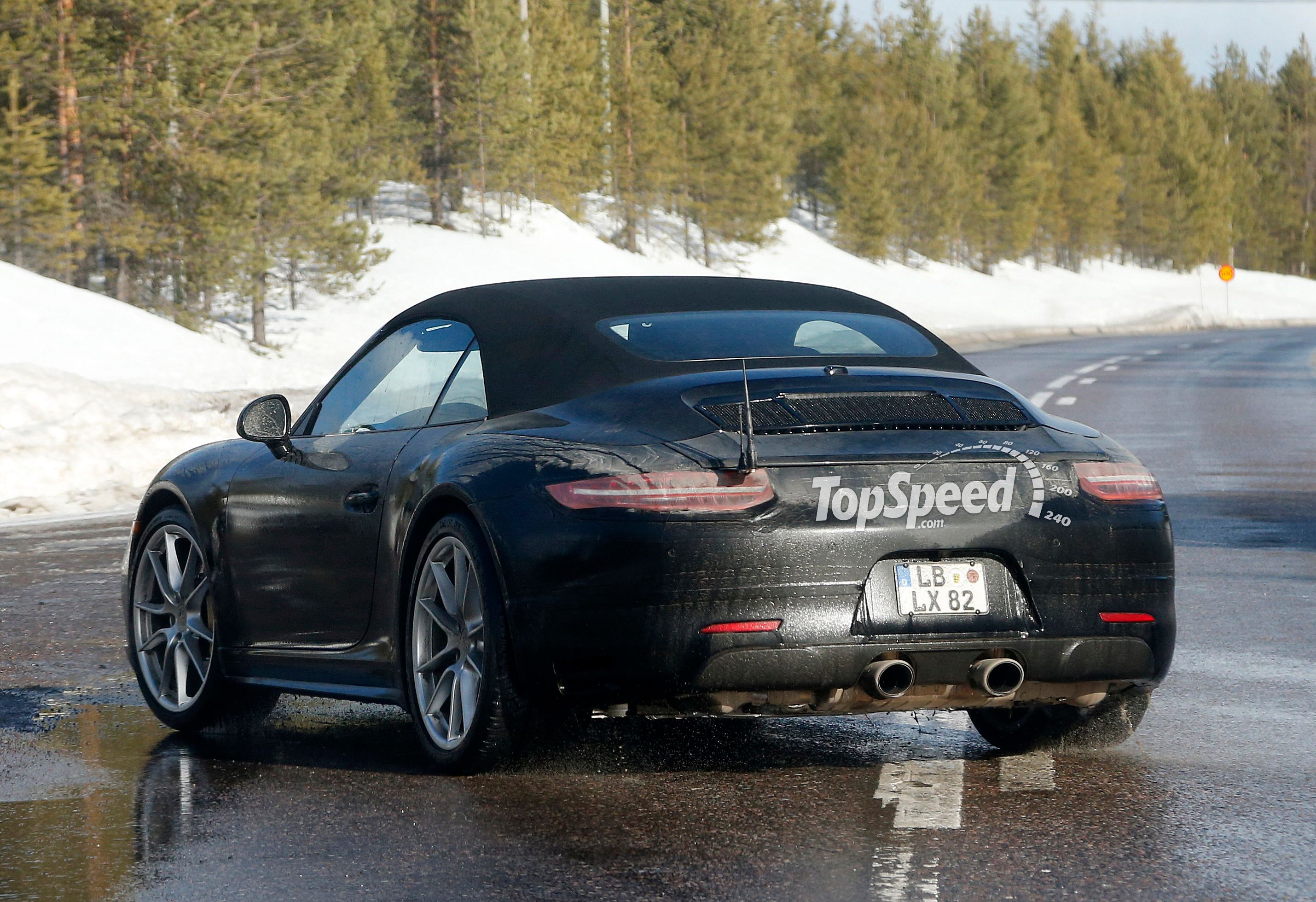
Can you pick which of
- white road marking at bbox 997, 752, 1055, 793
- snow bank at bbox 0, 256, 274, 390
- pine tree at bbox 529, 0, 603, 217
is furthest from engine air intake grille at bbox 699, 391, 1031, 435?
pine tree at bbox 529, 0, 603, 217

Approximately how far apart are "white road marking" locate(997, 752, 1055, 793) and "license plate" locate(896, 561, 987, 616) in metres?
0.55

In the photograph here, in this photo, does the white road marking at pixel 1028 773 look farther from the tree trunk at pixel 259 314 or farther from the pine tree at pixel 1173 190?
the pine tree at pixel 1173 190

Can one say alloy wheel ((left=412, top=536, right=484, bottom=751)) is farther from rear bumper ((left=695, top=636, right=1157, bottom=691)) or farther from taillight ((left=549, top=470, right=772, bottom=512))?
rear bumper ((left=695, top=636, right=1157, bottom=691))

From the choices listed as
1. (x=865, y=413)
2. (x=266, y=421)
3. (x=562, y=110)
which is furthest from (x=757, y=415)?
(x=562, y=110)

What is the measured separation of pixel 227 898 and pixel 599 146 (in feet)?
214

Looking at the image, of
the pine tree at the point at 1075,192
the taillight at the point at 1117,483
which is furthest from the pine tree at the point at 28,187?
the pine tree at the point at 1075,192

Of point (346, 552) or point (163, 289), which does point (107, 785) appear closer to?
point (346, 552)

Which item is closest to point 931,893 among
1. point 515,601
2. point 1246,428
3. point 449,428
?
point 515,601

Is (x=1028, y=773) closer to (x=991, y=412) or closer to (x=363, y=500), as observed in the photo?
(x=991, y=412)

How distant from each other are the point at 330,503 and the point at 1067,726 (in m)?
2.37

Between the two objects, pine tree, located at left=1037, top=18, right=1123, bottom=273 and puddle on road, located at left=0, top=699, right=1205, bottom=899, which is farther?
pine tree, located at left=1037, top=18, right=1123, bottom=273

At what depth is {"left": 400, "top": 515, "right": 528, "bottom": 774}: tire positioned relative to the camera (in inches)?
197

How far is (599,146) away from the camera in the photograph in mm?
68000

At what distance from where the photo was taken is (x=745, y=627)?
4.75 metres
